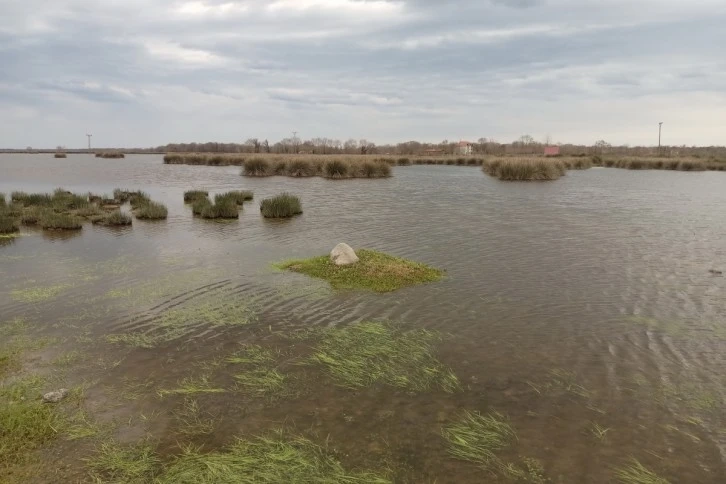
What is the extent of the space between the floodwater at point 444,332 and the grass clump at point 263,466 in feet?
0.69

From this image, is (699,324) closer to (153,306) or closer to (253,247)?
(153,306)

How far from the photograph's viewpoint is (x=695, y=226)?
67.9 feet

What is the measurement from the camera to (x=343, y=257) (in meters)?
13.2

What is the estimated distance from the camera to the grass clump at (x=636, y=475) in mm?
4790

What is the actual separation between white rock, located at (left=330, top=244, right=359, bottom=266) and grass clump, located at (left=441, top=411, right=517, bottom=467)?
7410 millimetres

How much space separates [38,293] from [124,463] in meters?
8.17

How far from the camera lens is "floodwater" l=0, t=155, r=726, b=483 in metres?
5.43

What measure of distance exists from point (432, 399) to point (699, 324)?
6489mm

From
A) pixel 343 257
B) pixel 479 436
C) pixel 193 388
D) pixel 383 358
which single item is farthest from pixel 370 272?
pixel 479 436

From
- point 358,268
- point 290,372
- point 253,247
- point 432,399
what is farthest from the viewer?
point 253,247

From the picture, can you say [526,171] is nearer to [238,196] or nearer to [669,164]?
[238,196]

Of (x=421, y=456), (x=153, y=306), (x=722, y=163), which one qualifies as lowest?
(x=421, y=456)

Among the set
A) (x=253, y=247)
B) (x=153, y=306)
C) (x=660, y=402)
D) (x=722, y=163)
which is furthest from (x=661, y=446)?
(x=722, y=163)

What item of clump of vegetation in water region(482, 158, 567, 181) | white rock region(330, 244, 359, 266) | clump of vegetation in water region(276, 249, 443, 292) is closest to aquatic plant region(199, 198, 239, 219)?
clump of vegetation in water region(276, 249, 443, 292)
